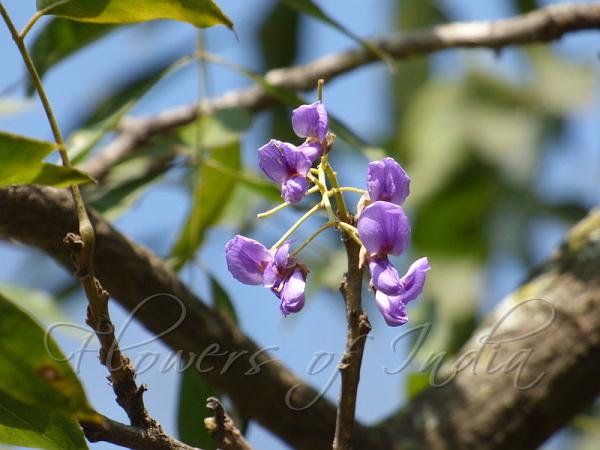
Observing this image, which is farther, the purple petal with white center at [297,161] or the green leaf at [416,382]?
the green leaf at [416,382]

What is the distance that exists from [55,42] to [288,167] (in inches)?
30.9

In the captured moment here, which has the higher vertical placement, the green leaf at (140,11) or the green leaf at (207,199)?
the green leaf at (140,11)

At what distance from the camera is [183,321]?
1415 mm

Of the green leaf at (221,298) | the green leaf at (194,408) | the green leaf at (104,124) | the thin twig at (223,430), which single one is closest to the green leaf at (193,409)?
the green leaf at (194,408)

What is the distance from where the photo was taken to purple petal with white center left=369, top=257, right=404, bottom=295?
A: 2.77 ft

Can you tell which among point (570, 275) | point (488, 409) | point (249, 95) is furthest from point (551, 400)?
point (249, 95)

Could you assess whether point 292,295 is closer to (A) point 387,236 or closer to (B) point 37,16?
(A) point 387,236

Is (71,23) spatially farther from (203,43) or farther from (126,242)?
(126,242)

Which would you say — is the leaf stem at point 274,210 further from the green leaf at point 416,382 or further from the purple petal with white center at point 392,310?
the green leaf at point 416,382

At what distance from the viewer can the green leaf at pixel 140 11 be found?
98 centimetres

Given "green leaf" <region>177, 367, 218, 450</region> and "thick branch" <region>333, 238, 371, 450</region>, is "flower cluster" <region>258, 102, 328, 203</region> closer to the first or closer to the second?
"thick branch" <region>333, 238, 371, 450</region>

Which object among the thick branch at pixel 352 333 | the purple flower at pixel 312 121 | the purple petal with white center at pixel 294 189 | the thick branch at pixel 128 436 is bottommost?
the thick branch at pixel 128 436

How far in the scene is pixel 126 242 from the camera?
1363 mm

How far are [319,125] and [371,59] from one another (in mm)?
1144
